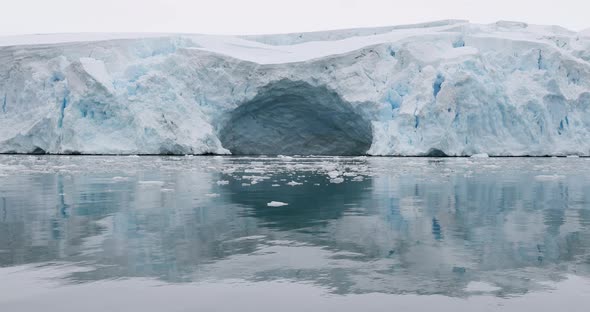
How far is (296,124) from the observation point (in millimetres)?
29125

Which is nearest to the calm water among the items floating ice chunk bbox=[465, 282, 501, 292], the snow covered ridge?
floating ice chunk bbox=[465, 282, 501, 292]

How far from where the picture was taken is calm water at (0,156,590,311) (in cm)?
262

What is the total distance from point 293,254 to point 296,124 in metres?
25.6

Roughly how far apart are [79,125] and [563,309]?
23163 mm

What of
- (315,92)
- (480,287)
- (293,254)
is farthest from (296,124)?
(480,287)

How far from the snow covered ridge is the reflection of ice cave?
13 cm

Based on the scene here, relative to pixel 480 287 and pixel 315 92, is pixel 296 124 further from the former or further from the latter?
pixel 480 287

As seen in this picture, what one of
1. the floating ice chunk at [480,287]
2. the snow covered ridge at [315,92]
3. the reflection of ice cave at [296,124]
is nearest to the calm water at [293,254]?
the floating ice chunk at [480,287]

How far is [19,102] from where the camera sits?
24.8 metres

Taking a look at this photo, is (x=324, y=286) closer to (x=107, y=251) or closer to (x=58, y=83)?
(x=107, y=251)

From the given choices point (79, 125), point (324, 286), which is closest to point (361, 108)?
point (79, 125)

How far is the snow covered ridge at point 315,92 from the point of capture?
22.7 metres

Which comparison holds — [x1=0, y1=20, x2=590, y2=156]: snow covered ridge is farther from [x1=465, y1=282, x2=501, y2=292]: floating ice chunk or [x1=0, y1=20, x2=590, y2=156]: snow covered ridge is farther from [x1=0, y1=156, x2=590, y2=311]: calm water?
[x1=465, y1=282, x2=501, y2=292]: floating ice chunk

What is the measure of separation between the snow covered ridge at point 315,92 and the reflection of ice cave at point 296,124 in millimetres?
132
